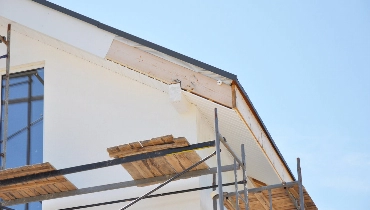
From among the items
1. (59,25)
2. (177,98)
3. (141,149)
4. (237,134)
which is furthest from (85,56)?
(237,134)

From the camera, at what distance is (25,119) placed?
15414 millimetres

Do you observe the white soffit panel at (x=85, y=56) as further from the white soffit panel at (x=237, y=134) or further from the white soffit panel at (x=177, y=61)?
the white soffit panel at (x=237, y=134)

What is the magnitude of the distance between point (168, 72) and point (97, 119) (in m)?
1.38

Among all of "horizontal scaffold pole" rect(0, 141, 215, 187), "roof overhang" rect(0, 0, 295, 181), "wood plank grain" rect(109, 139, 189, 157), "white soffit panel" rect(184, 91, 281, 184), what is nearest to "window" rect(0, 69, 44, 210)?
"roof overhang" rect(0, 0, 295, 181)

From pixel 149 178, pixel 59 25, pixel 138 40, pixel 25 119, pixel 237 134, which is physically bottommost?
pixel 149 178

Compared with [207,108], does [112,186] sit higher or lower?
lower

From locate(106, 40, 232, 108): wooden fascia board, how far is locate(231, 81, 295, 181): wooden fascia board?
5.9 inches

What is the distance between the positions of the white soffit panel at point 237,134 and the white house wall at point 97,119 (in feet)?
0.87

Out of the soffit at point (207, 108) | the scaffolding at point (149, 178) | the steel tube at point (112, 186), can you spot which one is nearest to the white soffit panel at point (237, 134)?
the soffit at point (207, 108)

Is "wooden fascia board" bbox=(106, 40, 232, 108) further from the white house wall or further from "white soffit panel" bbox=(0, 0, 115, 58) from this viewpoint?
the white house wall

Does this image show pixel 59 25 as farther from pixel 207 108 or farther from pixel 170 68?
pixel 207 108

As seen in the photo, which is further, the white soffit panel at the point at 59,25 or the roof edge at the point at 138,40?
the white soffit panel at the point at 59,25

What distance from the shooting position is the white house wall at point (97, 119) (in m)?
14.3

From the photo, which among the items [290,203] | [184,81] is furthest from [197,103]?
[290,203]
